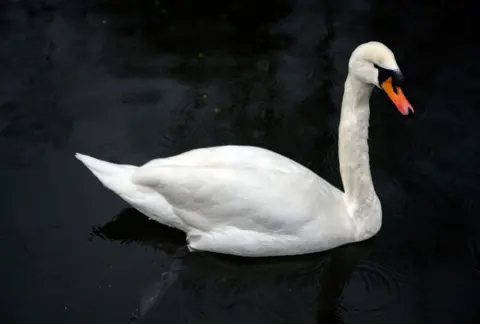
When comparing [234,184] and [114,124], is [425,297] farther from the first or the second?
[114,124]

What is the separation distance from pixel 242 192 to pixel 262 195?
14cm

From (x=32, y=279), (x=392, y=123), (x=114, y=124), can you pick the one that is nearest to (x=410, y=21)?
(x=392, y=123)

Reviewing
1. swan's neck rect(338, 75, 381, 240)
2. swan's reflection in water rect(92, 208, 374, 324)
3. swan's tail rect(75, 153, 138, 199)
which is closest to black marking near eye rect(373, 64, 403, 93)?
swan's neck rect(338, 75, 381, 240)

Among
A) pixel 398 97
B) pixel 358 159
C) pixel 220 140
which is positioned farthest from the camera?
pixel 220 140

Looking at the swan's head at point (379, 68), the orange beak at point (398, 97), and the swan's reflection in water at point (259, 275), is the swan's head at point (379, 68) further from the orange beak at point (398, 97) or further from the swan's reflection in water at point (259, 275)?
the swan's reflection in water at point (259, 275)

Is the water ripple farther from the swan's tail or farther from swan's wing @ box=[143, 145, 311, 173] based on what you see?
the swan's tail

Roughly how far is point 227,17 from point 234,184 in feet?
11.7

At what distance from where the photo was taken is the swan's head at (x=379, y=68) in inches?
177

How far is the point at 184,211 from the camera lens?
5.10 meters

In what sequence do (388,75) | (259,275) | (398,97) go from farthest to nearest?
(259,275) → (398,97) → (388,75)

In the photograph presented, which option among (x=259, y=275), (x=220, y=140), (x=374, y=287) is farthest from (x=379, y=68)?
(x=220, y=140)

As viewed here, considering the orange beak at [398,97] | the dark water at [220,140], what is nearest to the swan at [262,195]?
the orange beak at [398,97]

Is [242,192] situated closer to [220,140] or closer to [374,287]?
[374,287]

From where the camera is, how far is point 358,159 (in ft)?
16.5
